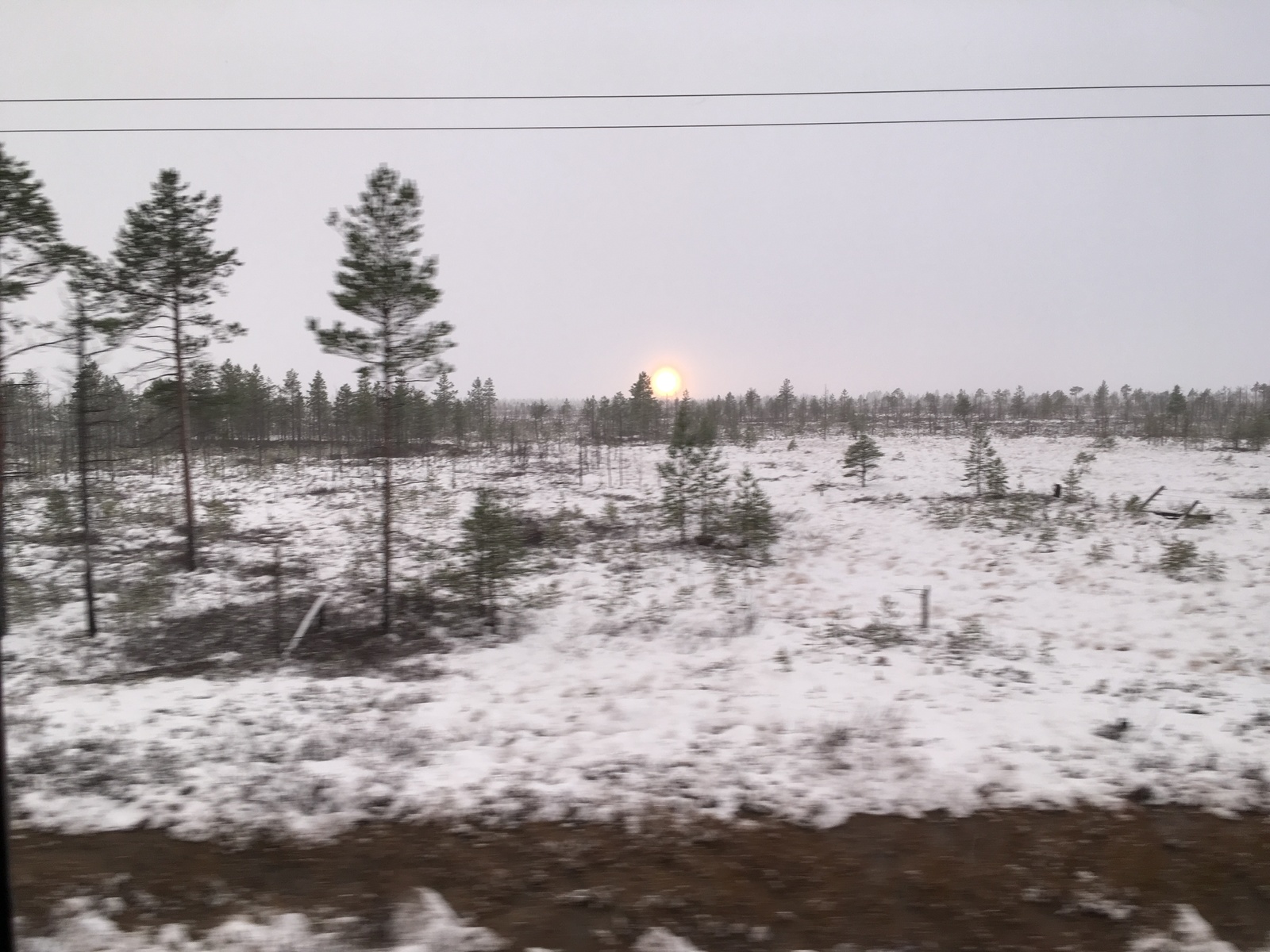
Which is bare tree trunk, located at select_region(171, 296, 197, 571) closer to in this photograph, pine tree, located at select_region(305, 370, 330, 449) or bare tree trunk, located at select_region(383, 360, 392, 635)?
bare tree trunk, located at select_region(383, 360, 392, 635)

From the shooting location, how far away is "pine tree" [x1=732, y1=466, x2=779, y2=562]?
18562mm

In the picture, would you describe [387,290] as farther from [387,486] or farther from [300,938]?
[300,938]

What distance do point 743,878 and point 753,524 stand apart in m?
14.5

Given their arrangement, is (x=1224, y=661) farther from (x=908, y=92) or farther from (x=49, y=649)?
(x=49, y=649)

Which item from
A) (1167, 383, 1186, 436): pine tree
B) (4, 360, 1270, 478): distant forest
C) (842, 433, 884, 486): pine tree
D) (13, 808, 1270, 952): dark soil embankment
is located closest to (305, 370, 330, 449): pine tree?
(4, 360, 1270, 478): distant forest

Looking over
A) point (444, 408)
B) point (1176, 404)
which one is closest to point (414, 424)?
point (444, 408)

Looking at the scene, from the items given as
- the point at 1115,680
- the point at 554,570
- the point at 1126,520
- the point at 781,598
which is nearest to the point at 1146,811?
the point at 1115,680

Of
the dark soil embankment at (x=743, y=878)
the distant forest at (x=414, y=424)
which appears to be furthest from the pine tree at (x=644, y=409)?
the dark soil embankment at (x=743, y=878)

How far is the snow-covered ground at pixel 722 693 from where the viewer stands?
572cm

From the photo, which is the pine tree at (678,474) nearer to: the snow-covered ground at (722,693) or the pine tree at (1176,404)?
the snow-covered ground at (722,693)

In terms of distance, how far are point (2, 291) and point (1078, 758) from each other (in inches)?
646

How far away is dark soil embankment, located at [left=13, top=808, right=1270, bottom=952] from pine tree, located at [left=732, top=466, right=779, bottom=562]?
1337cm

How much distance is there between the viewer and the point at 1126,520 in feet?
64.2

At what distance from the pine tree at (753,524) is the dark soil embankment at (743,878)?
13371 mm
